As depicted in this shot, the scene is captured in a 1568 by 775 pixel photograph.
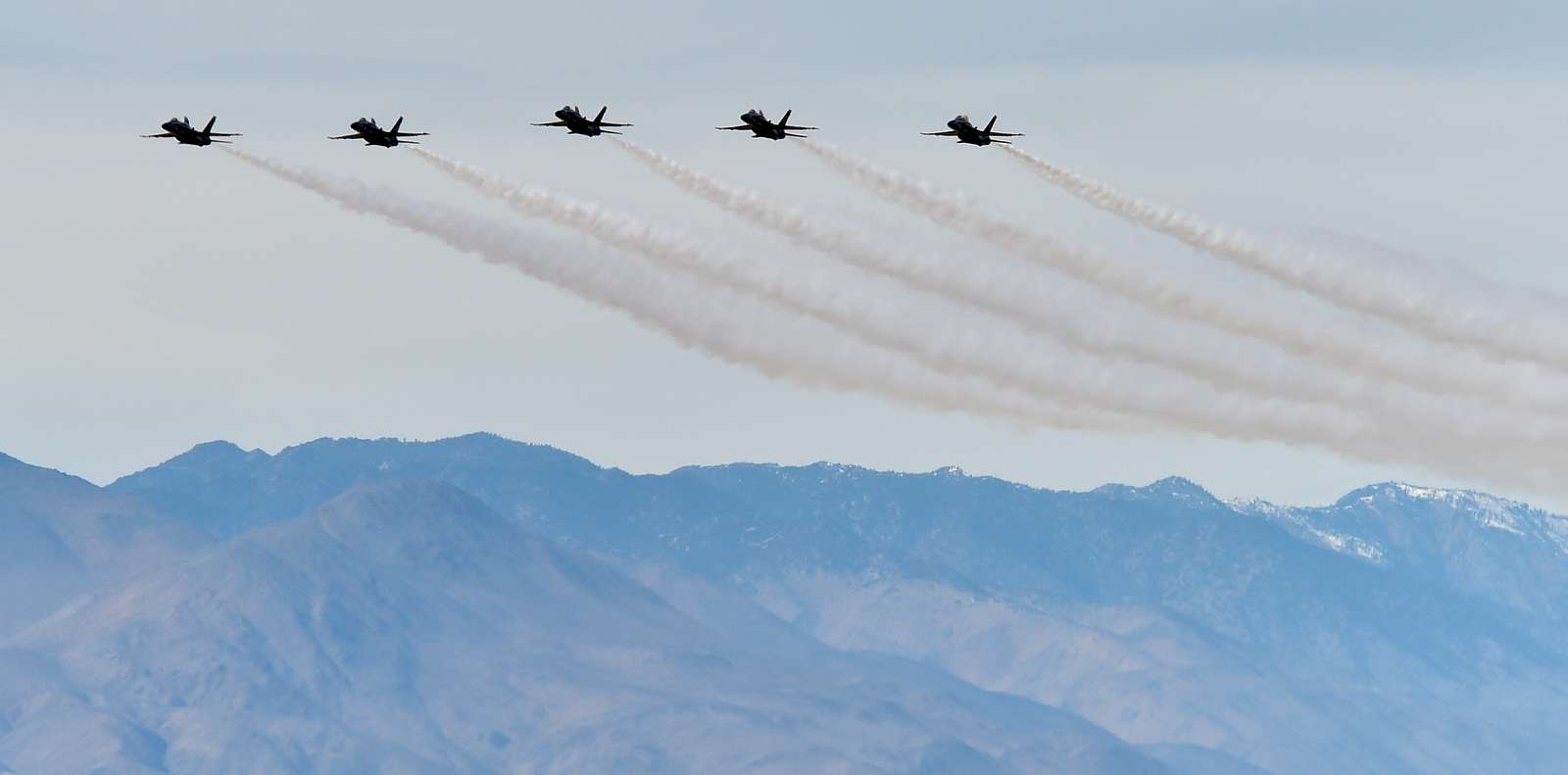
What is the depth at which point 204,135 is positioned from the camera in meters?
143

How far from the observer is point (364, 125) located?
14225 centimetres

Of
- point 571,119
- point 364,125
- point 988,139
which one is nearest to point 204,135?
point 364,125

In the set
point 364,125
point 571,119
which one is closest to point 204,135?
point 364,125

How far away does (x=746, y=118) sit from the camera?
140 metres

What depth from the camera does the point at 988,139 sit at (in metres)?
139

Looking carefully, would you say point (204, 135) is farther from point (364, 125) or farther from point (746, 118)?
point (746, 118)

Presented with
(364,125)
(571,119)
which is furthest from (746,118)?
(364,125)

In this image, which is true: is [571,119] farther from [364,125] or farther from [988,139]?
[988,139]

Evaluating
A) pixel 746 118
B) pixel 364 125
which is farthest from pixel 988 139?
pixel 364 125

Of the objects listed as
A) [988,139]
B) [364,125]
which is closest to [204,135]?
[364,125]

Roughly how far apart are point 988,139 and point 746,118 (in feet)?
35.0

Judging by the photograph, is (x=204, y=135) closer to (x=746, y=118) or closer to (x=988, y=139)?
(x=746, y=118)

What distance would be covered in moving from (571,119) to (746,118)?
8263 mm

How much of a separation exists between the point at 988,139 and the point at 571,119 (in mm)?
18809
